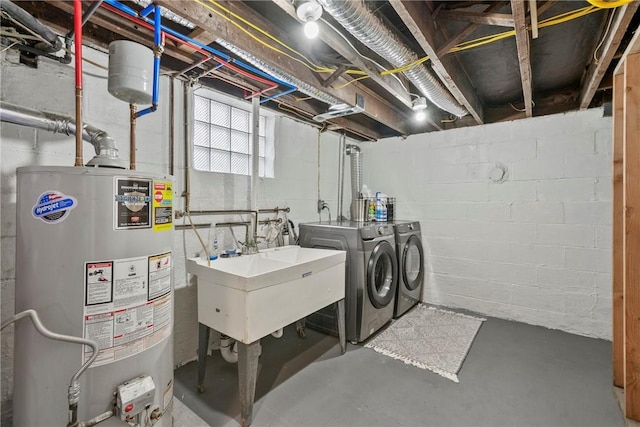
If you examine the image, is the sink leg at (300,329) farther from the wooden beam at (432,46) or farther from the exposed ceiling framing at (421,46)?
the wooden beam at (432,46)

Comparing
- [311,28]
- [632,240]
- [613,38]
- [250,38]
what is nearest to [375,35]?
[311,28]

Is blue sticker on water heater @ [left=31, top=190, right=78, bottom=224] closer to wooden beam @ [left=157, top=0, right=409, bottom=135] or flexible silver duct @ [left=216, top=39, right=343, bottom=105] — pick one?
wooden beam @ [left=157, top=0, right=409, bottom=135]

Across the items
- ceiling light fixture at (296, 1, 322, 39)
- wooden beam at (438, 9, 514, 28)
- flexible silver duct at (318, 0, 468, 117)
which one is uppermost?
wooden beam at (438, 9, 514, 28)

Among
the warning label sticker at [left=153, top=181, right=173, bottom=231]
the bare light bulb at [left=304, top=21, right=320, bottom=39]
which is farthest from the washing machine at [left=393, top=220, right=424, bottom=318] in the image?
the warning label sticker at [left=153, top=181, right=173, bottom=231]

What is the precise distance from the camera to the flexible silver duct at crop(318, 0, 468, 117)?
3.98ft

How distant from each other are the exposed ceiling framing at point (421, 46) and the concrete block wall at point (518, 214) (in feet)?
1.19

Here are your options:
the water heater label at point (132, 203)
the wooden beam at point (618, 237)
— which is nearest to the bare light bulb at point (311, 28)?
the water heater label at point (132, 203)

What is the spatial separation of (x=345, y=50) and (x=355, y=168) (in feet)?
6.72

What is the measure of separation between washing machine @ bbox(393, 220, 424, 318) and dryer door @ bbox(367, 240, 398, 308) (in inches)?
5.6

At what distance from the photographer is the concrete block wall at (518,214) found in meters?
2.53

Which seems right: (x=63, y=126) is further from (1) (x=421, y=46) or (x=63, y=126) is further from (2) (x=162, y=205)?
(1) (x=421, y=46)

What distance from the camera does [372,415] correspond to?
1.60 meters

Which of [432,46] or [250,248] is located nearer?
[432,46]

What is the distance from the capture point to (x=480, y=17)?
1507 mm
